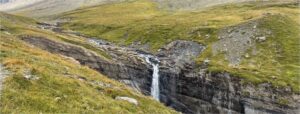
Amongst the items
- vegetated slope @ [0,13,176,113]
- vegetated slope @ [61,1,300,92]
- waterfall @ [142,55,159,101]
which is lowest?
waterfall @ [142,55,159,101]

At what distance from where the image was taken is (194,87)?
80.1 metres

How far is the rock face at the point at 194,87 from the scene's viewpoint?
7112 centimetres

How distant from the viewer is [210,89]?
77625mm

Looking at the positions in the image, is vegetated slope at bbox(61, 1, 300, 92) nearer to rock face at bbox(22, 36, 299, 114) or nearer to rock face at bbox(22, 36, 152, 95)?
rock face at bbox(22, 36, 299, 114)

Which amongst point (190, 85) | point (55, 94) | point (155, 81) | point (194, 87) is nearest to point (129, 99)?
point (55, 94)

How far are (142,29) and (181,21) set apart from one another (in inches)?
613

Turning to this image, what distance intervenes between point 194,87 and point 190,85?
1.30m

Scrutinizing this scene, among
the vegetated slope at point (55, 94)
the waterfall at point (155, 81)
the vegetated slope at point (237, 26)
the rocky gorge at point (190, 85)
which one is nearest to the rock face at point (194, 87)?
the rocky gorge at point (190, 85)

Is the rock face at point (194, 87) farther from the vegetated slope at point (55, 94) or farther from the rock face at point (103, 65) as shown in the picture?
the vegetated slope at point (55, 94)

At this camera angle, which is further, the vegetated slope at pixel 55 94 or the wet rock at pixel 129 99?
the wet rock at pixel 129 99

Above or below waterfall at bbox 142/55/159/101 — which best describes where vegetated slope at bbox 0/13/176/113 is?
above

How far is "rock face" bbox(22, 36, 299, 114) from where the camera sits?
7112 cm

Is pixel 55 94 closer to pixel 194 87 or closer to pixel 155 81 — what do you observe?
pixel 194 87

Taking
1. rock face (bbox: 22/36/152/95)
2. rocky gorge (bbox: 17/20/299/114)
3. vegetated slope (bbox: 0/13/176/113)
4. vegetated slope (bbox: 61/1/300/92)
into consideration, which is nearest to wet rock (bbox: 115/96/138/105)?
vegetated slope (bbox: 0/13/176/113)
